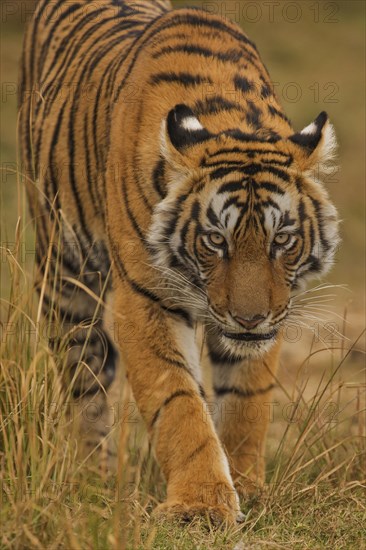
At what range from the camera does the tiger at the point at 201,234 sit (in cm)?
374

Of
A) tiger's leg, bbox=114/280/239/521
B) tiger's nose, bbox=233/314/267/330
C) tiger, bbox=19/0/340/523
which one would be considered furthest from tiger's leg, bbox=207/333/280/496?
tiger's nose, bbox=233/314/267/330

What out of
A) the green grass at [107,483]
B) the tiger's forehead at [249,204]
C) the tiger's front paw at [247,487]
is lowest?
the tiger's front paw at [247,487]

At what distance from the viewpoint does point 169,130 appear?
12.7ft

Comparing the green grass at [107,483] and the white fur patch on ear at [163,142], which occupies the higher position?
the white fur patch on ear at [163,142]

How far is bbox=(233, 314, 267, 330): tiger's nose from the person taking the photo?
3693 millimetres

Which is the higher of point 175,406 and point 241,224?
point 241,224

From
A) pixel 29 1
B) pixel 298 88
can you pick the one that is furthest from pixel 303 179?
pixel 29 1

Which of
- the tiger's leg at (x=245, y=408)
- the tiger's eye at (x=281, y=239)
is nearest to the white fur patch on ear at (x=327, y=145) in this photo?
the tiger's eye at (x=281, y=239)

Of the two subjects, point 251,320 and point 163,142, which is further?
point 163,142

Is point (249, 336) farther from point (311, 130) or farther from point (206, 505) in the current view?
point (311, 130)

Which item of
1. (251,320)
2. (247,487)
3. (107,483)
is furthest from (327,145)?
(107,483)

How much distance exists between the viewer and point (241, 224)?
3.72 m

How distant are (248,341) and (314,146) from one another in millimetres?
701

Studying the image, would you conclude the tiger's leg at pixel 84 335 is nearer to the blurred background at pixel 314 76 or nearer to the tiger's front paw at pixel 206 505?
the tiger's front paw at pixel 206 505
